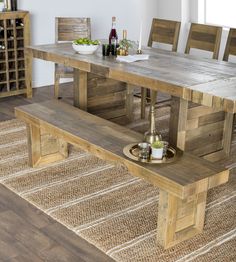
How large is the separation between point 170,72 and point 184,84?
333 mm

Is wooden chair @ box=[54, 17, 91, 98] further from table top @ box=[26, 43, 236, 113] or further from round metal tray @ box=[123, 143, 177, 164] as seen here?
round metal tray @ box=[123, 143, 177, 164]

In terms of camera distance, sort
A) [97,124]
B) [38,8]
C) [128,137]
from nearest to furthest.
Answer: [128,137] → [97,124] → [38,8]

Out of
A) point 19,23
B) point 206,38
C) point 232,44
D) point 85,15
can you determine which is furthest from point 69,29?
point 232,44

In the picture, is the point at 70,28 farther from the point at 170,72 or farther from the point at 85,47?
the point at 170,72

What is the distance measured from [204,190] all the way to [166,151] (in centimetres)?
33

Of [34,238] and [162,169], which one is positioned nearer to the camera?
[162,169]

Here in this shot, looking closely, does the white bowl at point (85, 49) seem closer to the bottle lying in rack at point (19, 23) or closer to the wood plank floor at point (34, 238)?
the wood plank floor at point (34, 238)

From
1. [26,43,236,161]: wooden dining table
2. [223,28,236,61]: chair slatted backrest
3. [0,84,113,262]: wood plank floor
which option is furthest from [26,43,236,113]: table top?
[0,84,113,262]: wood plank floor

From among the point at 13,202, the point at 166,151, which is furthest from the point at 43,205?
the point at 166,151

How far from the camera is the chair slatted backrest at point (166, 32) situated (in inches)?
169

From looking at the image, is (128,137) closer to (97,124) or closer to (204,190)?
Answer: (97,124)

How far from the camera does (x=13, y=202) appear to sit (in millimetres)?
2875

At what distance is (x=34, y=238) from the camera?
2.50 meters

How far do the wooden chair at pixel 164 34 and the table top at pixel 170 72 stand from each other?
0.61 m
